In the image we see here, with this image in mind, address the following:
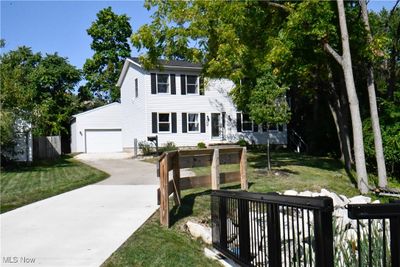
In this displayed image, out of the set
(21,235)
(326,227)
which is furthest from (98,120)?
(326,227)

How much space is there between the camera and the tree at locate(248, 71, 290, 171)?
15.5m

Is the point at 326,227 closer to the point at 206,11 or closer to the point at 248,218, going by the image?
the point at 248,218

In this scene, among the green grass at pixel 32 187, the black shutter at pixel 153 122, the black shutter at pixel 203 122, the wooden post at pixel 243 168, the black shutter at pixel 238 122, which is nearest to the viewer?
the green grass at pixel 32 187

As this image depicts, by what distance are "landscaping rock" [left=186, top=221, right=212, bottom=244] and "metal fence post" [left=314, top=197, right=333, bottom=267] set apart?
13.5 ft

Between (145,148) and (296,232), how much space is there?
2369cm

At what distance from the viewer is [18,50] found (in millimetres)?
41406

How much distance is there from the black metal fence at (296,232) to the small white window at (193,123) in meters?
22.6

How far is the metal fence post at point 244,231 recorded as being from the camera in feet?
17.6

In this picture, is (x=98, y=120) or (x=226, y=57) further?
(x=98, y=120)

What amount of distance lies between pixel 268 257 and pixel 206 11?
1373cm

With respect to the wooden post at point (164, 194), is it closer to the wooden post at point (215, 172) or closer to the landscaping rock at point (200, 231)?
the landscaping rock at point (200, 231)

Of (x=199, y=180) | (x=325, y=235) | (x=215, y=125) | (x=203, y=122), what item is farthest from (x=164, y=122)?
(x=325, y=235)

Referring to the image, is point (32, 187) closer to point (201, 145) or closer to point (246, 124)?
point (201, 145)

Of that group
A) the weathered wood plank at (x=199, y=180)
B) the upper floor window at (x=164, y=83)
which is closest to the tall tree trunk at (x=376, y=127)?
the weathered wood plank at (x=199, y=180)
